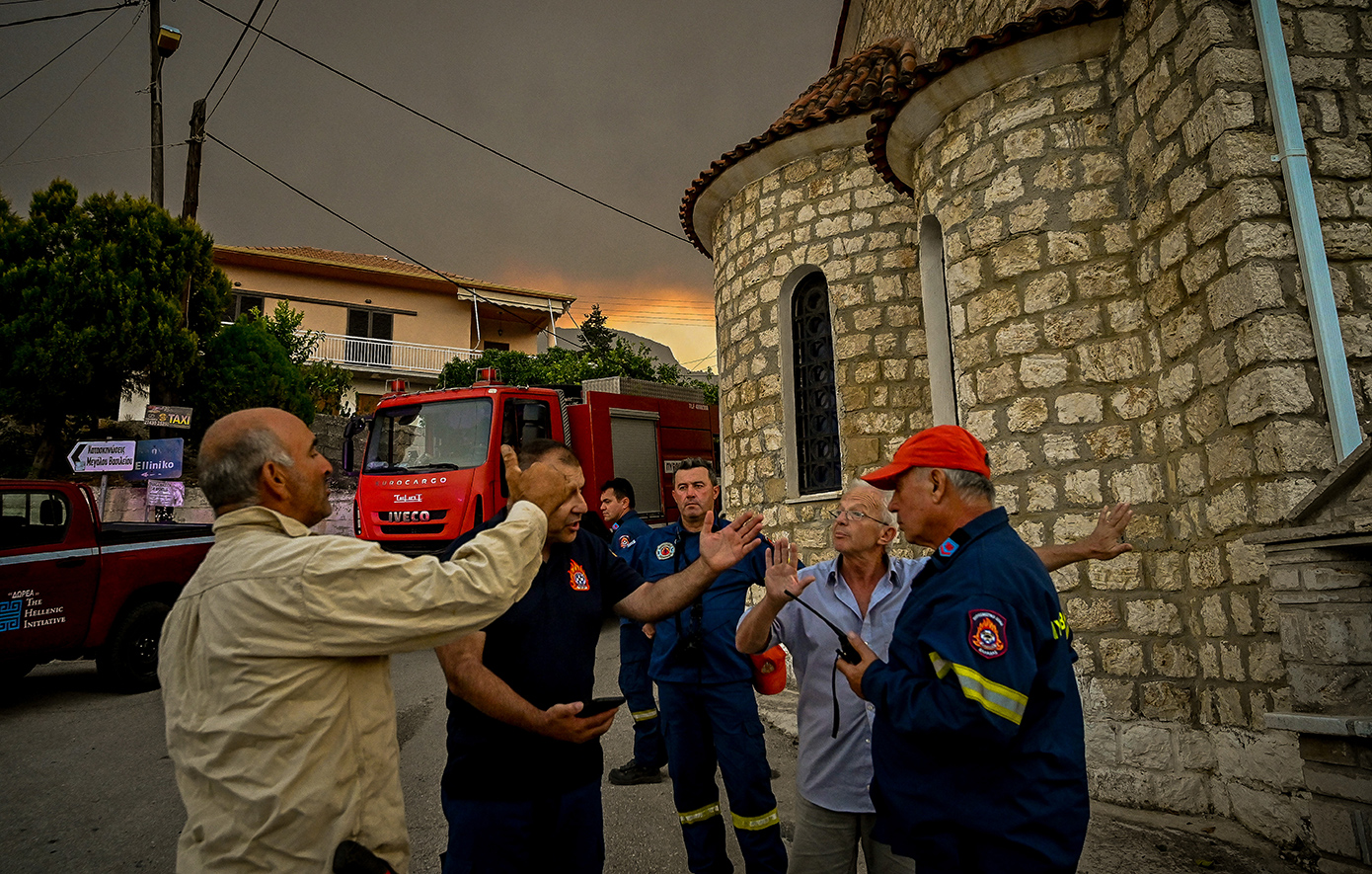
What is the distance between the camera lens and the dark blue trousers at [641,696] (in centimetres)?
523

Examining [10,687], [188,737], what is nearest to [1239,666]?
[188,737]

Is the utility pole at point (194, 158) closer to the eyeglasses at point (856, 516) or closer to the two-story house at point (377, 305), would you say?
the two-story house at point (377, 305)

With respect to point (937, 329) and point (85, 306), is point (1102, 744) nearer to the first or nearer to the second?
point (937, 329)

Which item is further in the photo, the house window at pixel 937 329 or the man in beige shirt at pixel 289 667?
the house window at pixel 937 329

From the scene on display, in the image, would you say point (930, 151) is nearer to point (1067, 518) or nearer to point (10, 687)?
point (1067, 518)

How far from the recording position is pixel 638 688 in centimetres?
550

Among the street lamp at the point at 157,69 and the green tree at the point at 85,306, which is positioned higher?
the street lamp at the point at 157,69

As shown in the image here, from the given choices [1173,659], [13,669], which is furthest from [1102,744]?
[13,669]

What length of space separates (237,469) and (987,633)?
1.84 m

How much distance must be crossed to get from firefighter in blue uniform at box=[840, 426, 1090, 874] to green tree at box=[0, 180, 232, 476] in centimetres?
1515

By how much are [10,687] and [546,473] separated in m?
8.62

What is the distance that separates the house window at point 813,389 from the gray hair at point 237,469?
21.3ft

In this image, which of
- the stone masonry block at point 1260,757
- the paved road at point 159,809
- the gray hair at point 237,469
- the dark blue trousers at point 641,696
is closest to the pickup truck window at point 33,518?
the paved road at point 159,809

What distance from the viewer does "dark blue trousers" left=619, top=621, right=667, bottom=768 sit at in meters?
5.23
